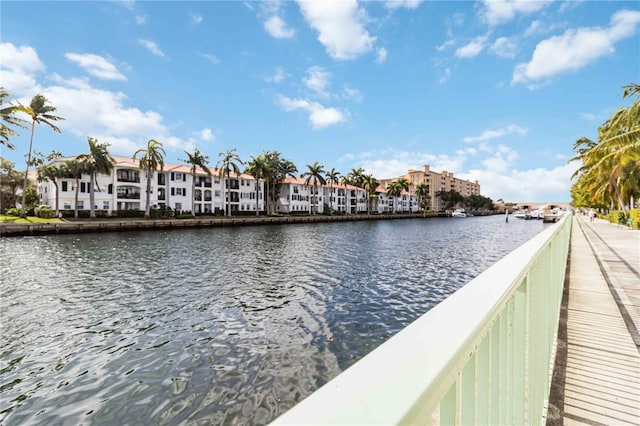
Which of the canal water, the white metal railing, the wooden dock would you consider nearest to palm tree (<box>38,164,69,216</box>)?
the canal water

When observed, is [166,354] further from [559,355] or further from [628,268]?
[628,268]

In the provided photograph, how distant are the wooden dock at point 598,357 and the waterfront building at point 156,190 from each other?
6163 centimetres

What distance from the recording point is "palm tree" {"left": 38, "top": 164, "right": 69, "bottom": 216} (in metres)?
49.7

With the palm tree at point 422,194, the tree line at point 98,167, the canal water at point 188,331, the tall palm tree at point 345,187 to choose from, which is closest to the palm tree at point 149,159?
the tree line at point 98,167

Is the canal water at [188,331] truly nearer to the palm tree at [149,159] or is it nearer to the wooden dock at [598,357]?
the wooden dock at [598,357]

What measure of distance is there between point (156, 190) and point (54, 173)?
15.4 m

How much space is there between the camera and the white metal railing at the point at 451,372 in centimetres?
65

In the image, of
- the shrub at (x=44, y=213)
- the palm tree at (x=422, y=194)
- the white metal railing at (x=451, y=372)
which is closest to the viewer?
the white metal railing at (x=451, y=372)

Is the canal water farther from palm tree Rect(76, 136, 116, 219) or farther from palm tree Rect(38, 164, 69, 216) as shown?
palm tree Rect(38, 164, 69, 216)

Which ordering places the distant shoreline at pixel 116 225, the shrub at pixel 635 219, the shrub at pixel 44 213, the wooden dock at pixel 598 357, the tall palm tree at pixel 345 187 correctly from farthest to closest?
the tall palm tree at pixel 345 187 → the shrub at pixel 44 213 → the distant shoreline at pixel 116 225 → the shrub at pixel 635 219 → the wooden dock at pixel 598 357

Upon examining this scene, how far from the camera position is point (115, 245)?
2988cm

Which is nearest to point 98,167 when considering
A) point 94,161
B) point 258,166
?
point 94,161

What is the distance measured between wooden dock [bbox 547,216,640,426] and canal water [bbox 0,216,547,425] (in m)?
5.12

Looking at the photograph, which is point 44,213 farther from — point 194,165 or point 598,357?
point 598,357
